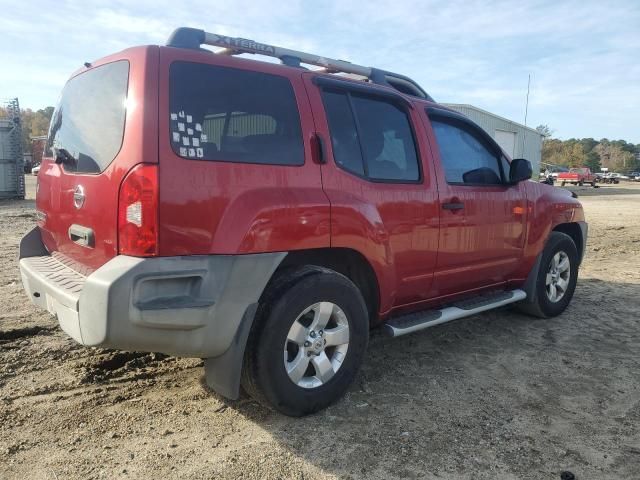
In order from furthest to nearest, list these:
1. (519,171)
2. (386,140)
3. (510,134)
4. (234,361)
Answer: (510,134) < (519,171) < (386,140) < (234,361)

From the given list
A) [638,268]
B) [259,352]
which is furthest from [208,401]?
[638,268]

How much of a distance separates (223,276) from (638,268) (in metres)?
7.22

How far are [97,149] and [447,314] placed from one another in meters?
2.56

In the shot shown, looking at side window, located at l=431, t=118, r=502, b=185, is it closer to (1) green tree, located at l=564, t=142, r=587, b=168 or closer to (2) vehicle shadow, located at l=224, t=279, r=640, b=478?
(2) vehicle shadow, located at l=224, t=279, r=640, b=478

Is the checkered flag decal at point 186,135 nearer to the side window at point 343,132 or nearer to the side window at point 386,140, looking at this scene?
the side window at point 343,132

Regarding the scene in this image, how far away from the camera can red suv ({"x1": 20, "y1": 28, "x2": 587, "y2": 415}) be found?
8.26 ft

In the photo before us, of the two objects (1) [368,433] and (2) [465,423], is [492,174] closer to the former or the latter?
(2) [465,423]

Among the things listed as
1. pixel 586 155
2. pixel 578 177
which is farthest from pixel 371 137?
pixel 586 155

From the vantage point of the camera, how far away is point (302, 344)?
9.80 ft

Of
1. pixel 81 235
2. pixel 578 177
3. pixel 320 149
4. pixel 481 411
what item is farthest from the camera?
pixel 578 177

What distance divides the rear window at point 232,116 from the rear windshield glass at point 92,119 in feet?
0.98

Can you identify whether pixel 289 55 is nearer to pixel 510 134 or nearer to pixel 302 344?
pixel 302 344

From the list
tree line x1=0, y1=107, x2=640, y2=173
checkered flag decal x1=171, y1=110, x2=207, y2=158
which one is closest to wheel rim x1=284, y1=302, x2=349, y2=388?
checkered flag decal x1=171, y1=110, x2=207, y2=158

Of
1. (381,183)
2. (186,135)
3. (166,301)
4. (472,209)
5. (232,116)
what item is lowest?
(166,301)
